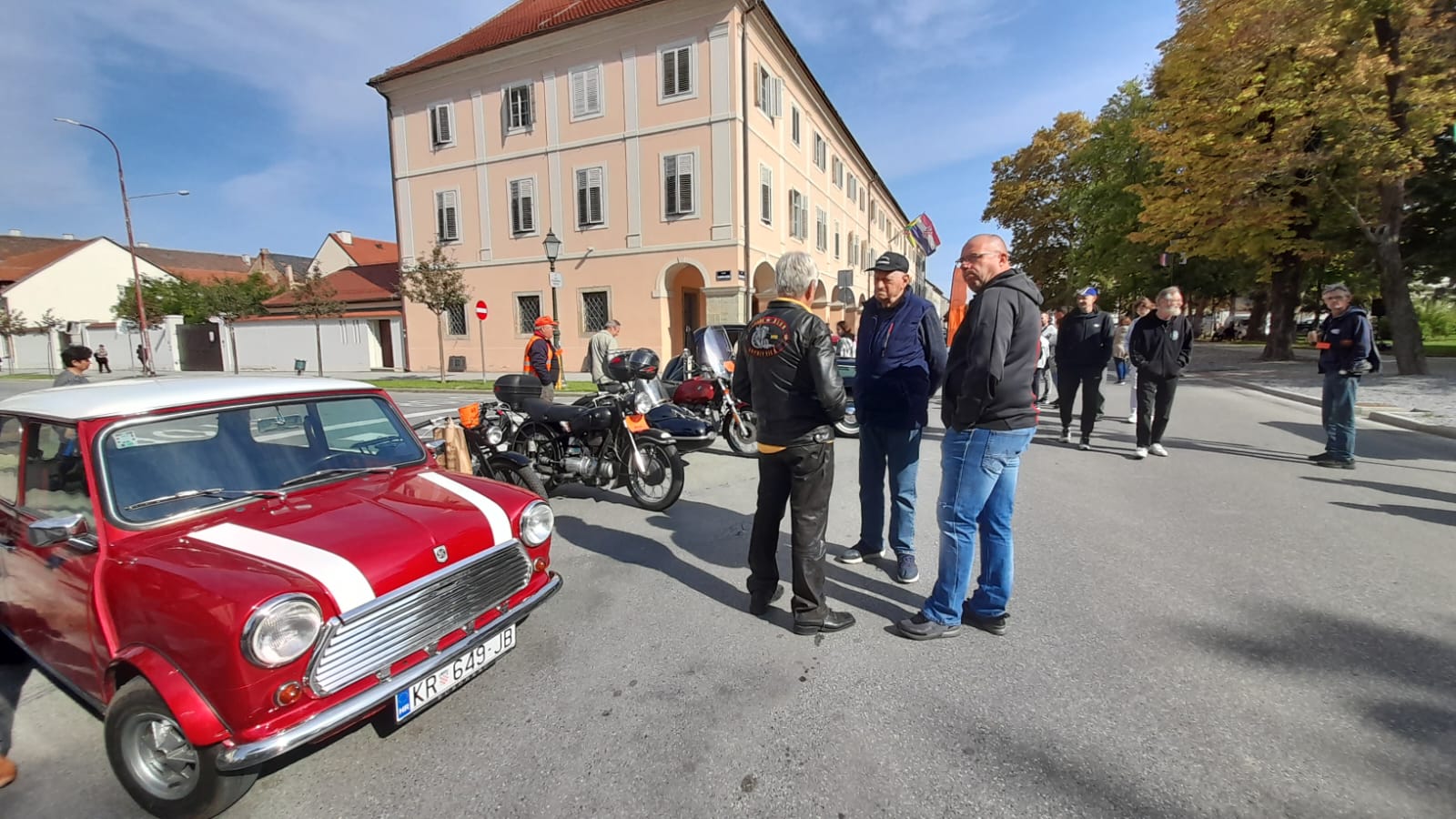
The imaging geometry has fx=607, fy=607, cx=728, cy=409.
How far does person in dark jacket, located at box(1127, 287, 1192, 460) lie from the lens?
693cm

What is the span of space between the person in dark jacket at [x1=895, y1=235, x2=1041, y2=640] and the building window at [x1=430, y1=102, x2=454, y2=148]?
998 inches

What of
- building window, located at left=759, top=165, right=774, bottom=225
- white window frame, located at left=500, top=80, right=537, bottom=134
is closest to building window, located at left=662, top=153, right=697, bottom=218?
building window, located at left=759, top=165, right=774, bottom=225

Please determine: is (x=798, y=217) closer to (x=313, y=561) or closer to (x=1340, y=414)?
(x=1340, y=414)

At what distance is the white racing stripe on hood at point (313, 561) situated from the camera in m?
2.05

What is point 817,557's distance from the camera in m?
3.12

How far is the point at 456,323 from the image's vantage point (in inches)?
946

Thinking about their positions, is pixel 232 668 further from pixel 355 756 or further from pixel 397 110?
pixel 397 110

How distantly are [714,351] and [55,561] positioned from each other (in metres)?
7.24

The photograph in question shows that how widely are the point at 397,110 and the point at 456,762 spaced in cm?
2847

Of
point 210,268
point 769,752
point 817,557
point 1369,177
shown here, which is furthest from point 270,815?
point 210,268

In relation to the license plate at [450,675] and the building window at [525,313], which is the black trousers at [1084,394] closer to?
the license plate at [450,675]

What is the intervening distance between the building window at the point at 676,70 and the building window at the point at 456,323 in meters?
11.4

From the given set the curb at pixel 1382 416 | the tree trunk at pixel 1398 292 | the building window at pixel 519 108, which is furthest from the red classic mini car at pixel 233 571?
the building window at pixel 519 108

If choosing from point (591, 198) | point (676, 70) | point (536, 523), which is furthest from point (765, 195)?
point (536, 523)
